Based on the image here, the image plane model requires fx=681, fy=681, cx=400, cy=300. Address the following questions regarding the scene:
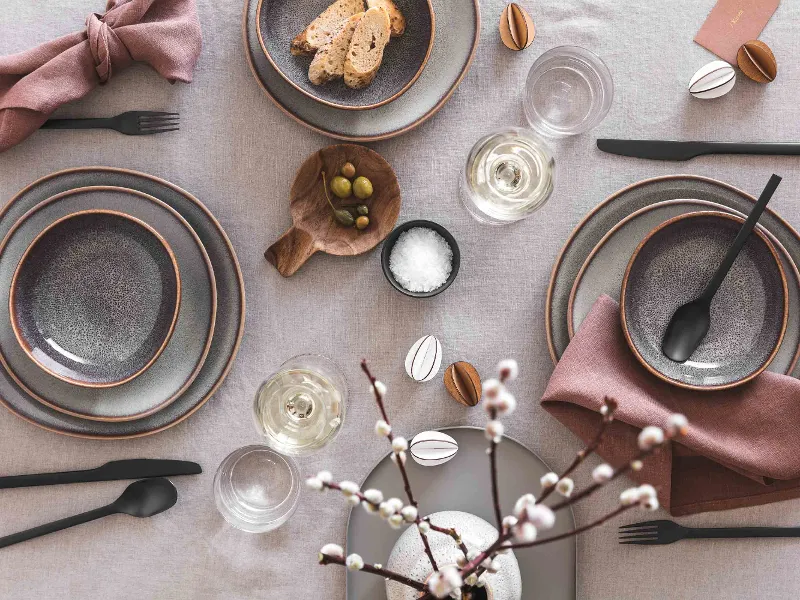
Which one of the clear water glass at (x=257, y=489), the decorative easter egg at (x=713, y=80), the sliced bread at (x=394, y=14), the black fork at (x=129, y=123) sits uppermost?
the decorative easter egg at (x=713, y=80)

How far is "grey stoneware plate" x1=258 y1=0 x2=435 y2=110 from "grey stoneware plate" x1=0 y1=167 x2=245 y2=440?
25 centimetres

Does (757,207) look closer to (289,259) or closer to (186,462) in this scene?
(289,259)

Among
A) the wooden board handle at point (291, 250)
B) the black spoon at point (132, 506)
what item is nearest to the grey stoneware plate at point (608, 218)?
the wooden board handle at point (291, 250)

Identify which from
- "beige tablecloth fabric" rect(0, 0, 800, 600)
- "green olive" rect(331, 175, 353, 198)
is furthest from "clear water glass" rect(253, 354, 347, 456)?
"green olive" rect(331, 175, 353, 198)

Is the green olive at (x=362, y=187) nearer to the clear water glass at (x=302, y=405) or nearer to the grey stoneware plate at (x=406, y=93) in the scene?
the grey stoneware plate at (x=406, y=93)

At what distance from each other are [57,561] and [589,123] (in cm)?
109

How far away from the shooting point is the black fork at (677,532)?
3.45 ft

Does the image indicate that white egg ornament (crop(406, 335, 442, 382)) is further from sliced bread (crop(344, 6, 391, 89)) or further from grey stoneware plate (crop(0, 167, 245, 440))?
sliced bread (crop(344, 6, 391, 89))

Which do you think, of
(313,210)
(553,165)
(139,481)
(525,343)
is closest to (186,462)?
(139,481)

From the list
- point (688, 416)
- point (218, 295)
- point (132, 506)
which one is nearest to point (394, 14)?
point (218, 295)

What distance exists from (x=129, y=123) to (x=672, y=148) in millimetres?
849

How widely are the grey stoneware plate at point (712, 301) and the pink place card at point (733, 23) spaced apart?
0.31 metres

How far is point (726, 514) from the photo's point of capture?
3.50 ft

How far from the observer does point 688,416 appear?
1011 mm
